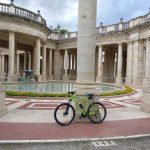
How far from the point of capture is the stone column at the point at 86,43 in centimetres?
998

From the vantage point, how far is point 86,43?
10047 millimetres

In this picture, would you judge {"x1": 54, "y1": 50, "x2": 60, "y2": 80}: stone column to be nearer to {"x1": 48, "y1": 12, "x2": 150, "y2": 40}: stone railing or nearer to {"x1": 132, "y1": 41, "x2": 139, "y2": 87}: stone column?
{"x1": 48, "y1": 12, "x2": 150, "y2": 40}: stone railing

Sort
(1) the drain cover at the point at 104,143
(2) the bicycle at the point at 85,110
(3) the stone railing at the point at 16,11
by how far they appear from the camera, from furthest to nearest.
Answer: (3) the stone railing at the point at 16,11 → (2) the bicycle at the point at 85,110 → (1) the drain cover at the point at 104,143

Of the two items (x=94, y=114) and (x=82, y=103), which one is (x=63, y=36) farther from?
(x=94, y=114)

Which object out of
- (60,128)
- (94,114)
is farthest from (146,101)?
(60,128)

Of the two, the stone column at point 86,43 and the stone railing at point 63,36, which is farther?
the stone railing at point 63,36

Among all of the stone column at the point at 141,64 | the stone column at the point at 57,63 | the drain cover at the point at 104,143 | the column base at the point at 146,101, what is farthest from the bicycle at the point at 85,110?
the stone column at the point at 57,63

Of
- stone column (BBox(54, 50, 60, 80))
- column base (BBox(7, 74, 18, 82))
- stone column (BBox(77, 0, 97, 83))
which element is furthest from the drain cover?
stone column (BBox(54, 50, 60, 80))

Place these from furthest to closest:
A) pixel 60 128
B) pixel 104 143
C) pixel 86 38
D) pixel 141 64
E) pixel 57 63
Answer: pixel 57 63, pixel 141 64, pixel 86 38, pixel 60 128, pixel 104 143

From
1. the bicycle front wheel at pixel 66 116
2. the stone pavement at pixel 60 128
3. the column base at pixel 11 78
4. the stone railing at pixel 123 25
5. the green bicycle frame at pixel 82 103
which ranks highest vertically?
the stone railing at pixel 123 25

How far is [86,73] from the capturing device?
397 inches

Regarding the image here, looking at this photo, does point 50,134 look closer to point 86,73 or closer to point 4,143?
point 4,143

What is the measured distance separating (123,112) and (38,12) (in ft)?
85.6

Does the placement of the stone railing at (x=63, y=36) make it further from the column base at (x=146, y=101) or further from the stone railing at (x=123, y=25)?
the column base at (x=146, y=101)
